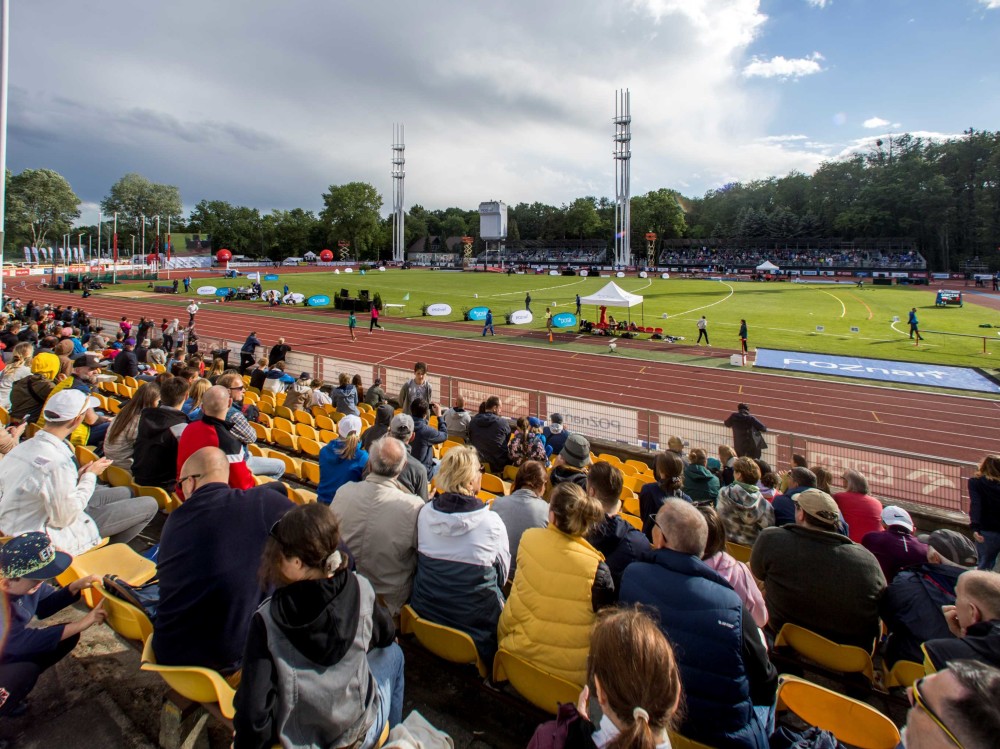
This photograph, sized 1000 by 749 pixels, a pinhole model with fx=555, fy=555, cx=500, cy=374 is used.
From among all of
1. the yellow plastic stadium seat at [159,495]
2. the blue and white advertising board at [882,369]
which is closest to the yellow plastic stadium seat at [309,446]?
the yellow plastic stadium seat at [159,495]

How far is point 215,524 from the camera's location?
281cm

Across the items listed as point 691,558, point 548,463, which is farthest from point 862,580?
point 548,463

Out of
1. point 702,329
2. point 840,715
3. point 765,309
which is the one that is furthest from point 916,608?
point 765,309

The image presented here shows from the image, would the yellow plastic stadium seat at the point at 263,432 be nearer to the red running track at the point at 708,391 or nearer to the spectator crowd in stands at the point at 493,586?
the spectator crowd in stands at the point at 493,586

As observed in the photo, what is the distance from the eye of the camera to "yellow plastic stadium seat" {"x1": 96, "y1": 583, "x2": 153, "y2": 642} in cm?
319

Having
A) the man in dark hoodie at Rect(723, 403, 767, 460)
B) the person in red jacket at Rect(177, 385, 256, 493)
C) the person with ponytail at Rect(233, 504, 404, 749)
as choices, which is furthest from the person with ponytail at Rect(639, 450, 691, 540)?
the man in dark hoodie at Rect(723, 403, 767, 460)

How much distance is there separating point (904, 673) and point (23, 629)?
5078 millimetres

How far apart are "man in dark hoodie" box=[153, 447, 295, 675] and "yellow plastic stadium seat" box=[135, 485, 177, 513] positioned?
2.75m

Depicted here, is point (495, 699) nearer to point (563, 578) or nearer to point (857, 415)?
point (563, 578)

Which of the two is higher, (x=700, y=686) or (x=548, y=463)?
(x=700, y=686)

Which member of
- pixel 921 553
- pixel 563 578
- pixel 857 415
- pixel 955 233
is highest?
pixel 955 233

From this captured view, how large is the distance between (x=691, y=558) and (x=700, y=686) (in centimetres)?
58

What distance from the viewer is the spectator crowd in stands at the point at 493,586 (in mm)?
2189

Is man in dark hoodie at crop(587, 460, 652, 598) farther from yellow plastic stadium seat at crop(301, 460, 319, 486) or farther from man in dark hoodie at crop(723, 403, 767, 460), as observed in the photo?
man in dark hoodie at crop(723, 403, 767, 460)
